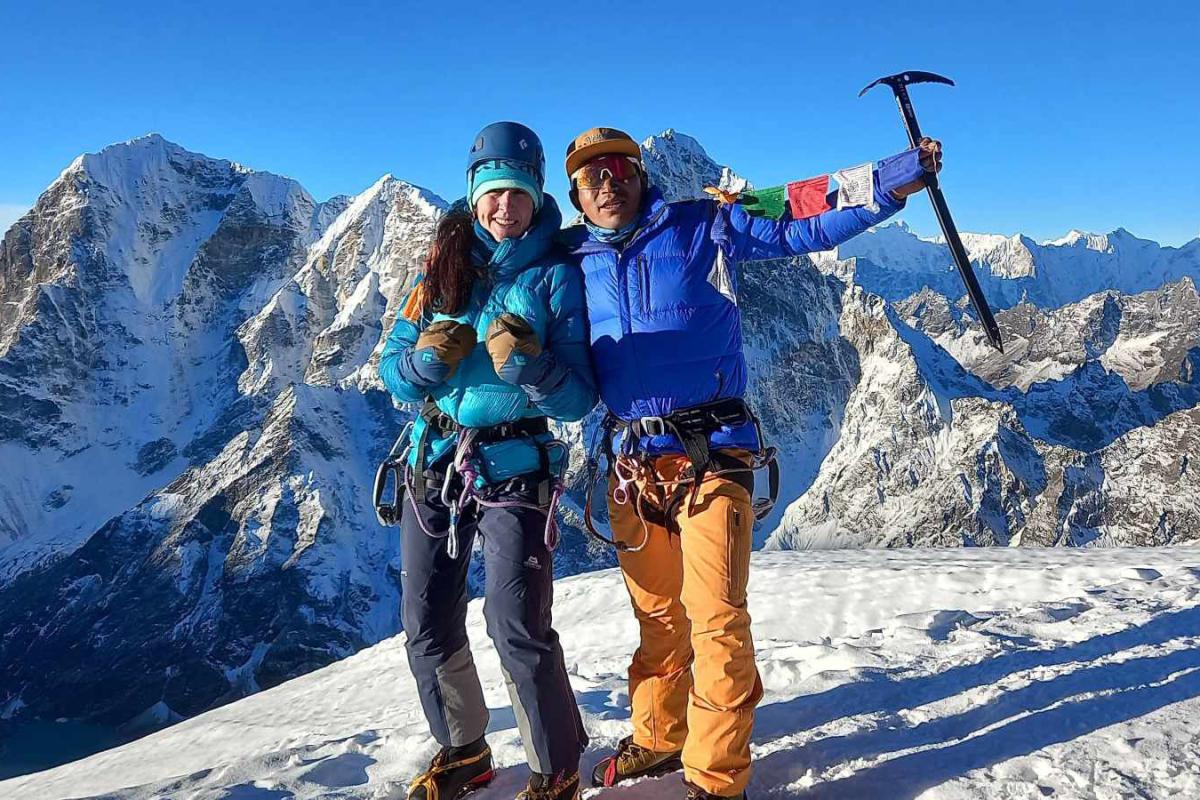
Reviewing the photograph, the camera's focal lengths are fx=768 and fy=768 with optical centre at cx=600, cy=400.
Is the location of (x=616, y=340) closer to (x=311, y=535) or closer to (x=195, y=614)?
(x=311, y=535)

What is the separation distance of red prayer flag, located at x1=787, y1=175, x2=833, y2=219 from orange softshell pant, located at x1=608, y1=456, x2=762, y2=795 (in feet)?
5.94

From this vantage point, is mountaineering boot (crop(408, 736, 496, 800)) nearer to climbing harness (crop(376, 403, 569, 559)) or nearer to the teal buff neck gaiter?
climbing harness (crop(376, 403, 569, 559))

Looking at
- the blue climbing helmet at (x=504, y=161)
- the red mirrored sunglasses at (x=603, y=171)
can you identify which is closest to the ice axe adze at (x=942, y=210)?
Result: the red mirrored sunglasses at (x=603, y=171)

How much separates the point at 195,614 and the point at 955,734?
188391 millimetres

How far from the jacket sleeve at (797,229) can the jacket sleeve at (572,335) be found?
1.11m

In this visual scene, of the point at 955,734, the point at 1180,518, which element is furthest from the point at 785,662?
the point at 1180,518

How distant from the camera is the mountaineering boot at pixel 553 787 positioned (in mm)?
4793

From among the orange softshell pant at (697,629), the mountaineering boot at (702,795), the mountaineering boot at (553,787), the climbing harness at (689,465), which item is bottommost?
the mountaineering boot at (702,795)

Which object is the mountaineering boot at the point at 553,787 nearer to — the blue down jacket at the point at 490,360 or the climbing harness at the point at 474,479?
the climbing harness at the point at 474,479

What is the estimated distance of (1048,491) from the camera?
19025 centimetres

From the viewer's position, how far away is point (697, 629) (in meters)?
4.78

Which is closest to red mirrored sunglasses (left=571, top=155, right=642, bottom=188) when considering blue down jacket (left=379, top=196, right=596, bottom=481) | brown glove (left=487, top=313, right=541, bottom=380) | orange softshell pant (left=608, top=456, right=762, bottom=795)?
blue down jacket (left=379, top=196, right=596, bottom=481)

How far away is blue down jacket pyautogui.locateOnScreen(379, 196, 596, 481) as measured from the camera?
5.11 meters

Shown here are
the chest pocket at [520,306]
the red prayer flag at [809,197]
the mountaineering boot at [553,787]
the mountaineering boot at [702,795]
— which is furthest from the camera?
the chest pocket at [520,306]
